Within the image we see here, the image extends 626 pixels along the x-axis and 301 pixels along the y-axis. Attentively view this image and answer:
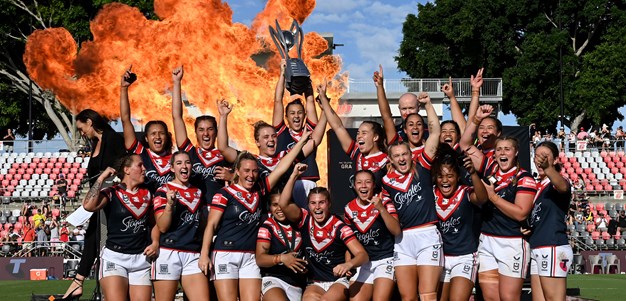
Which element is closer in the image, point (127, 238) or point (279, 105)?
point (127, 238)

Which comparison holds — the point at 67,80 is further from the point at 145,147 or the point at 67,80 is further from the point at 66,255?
the point at 145,147

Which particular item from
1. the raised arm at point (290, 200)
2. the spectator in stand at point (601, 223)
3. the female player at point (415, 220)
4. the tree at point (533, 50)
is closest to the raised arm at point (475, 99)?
the female player at point (415, 220)

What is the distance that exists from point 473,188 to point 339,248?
1488 millimetres

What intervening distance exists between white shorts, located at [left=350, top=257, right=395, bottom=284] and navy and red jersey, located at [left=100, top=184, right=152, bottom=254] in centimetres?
223

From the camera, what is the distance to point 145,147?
9938 mm

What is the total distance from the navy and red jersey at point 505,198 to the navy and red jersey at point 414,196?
0.65 metres

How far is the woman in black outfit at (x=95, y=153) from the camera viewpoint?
385 inches

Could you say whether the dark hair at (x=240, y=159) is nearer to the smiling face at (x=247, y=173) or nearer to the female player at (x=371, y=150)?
the smiling face at (x=247, y=173)

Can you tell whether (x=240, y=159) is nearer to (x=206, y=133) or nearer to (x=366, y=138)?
(x=206, y=133)

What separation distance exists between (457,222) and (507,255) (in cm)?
60

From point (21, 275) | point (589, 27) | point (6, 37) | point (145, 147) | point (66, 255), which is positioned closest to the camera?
point (145, 147)

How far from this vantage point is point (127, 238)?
9.07m

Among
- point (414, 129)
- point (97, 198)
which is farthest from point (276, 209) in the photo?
point (97, 198)

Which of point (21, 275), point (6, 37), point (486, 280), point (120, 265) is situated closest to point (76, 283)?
point (120, 265)
